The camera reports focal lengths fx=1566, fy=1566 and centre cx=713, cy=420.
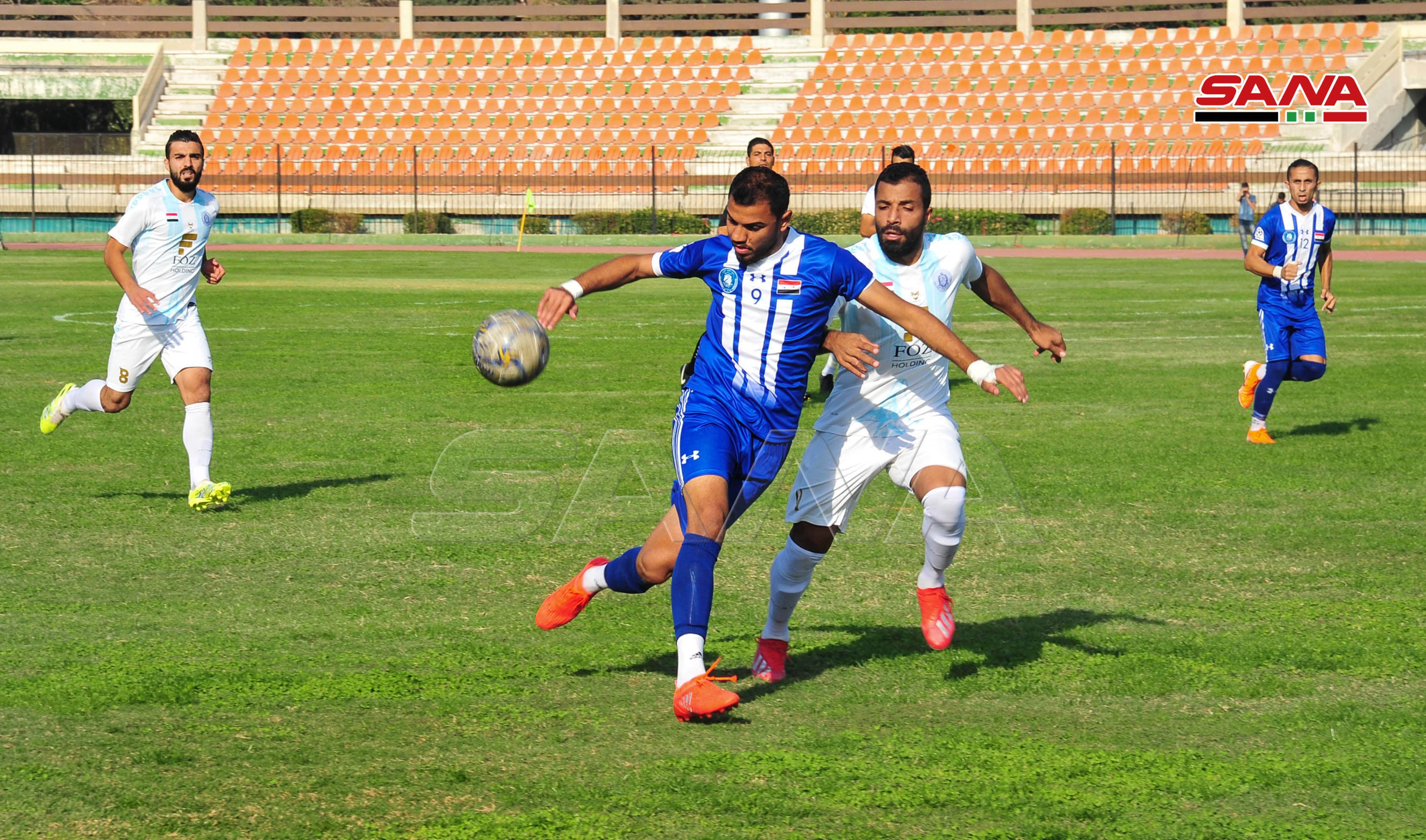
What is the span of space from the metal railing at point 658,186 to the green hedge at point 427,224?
38cm

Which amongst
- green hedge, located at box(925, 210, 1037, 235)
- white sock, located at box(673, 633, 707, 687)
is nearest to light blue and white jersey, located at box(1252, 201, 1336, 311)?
white sock, located at box(673, 633, 707, 687)

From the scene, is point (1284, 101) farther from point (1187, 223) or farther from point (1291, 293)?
point (1291, 293)

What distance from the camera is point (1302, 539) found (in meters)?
8.44

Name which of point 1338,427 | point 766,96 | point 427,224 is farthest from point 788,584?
point 766,96

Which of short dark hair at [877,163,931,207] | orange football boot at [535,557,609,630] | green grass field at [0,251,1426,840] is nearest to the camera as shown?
green grass field at [0,251,1426,840]

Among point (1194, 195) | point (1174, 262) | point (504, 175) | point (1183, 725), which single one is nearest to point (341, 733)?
point (1183, 725)

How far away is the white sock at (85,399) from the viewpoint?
9836 millimetres

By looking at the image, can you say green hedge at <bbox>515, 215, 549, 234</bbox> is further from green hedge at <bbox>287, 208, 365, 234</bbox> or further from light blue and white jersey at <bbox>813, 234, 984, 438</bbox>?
light blue and white jersey at <bbox>813, 234, 984, 438</bbox>

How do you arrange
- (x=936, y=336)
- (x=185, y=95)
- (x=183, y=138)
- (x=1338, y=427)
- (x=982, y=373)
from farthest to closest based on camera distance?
(x=185, y=95), (x=1338, y=427), (x=183, y=138), (x=936, y=336), (x=982, y=373)

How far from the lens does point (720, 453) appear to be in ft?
18.2

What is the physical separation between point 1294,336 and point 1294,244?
0.70 metres

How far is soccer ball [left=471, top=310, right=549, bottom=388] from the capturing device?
5961 mm

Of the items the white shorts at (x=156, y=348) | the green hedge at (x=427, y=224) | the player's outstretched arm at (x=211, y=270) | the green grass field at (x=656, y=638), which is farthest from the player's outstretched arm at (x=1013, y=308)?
the green hedge at (x=427, y=224)

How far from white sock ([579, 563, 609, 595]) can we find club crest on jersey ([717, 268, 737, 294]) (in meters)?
1.14
